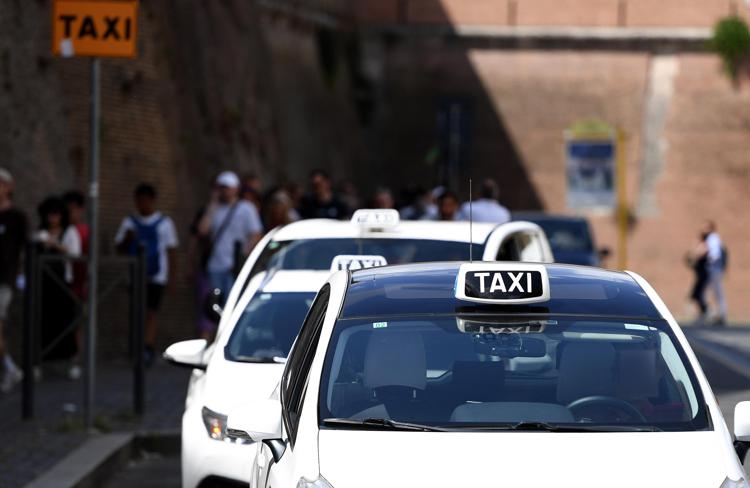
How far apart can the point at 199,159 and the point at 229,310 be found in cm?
1317

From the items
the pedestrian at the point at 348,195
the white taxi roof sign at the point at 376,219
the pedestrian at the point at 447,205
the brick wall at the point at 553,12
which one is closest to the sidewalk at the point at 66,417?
the white taxi roof sign at the point at 376,219

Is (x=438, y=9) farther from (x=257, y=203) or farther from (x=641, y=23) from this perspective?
(x=257, y=203)

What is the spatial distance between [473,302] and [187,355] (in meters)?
3.19

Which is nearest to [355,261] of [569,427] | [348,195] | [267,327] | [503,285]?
[267,327]

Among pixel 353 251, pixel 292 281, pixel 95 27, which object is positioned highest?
pixel 95 27

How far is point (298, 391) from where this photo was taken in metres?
5.72

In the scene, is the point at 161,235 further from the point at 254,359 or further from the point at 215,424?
the point at 215,424

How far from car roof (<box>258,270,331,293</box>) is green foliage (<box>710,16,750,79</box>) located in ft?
115

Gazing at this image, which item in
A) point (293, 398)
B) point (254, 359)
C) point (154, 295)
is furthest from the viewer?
point (154, 295)

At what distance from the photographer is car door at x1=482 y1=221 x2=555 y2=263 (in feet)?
32.0

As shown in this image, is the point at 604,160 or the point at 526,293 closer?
the point at 526,293

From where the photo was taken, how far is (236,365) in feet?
27.5

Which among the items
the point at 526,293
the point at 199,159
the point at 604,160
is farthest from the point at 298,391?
the point at 604,160

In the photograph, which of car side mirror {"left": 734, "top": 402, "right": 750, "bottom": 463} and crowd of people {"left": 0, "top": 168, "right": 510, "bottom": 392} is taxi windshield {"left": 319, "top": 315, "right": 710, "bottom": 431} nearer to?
car side mirror {"left": 734, "top": 402, "right": 750, "bottom": 463}
